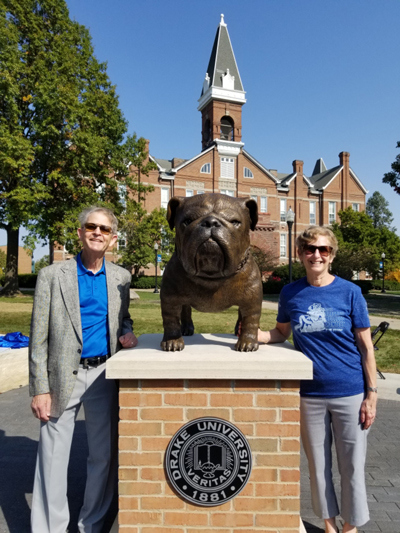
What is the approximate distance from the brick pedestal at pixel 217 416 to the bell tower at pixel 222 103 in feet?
125

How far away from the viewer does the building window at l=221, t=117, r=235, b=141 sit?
3997 centimetres

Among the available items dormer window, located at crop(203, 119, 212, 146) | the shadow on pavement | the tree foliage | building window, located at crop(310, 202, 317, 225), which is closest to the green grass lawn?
the shadow on pavement

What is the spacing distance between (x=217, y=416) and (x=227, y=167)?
126 feet

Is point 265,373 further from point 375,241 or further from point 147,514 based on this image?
point 375,241

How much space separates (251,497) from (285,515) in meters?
0.23

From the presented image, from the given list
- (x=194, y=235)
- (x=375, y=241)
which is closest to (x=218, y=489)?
(x=194, y=235)

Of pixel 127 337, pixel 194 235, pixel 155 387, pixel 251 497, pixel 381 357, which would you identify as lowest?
pixel 381 357

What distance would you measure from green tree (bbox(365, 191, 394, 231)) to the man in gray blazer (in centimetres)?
6887

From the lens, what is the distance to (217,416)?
227cm

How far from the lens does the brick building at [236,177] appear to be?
37.1m

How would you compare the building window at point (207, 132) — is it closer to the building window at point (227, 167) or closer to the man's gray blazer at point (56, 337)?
the building window at point (227, 167)

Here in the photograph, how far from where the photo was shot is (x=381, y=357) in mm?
8008

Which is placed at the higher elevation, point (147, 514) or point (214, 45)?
point (214, 45)

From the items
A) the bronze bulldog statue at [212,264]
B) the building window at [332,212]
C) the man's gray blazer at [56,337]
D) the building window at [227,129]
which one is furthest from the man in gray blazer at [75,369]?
the building window at [332,212]
